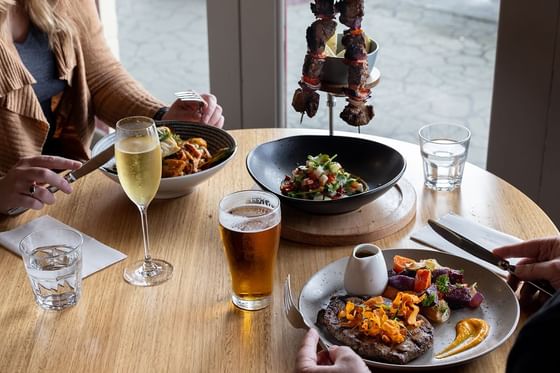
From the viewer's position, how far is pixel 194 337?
1.21m

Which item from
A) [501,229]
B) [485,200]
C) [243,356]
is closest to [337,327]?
[243,356]

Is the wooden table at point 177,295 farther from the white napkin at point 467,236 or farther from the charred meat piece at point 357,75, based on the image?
the charred meat piece at point 357,75

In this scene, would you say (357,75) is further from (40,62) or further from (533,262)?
(40,62)

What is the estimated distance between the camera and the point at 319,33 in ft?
4.99

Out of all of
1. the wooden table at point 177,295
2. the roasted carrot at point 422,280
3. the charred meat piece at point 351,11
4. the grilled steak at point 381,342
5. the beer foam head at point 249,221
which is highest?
the charred meat piece at point 351,11

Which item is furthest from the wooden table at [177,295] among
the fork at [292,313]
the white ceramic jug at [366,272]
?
the white ceramic jug at [366,272]

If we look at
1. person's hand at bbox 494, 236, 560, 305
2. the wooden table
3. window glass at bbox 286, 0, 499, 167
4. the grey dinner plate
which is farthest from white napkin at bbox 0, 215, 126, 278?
window glass at bbox 286, 0, 499, 167

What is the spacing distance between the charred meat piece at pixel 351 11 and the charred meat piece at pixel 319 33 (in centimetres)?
3

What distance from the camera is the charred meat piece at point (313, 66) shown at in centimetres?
154

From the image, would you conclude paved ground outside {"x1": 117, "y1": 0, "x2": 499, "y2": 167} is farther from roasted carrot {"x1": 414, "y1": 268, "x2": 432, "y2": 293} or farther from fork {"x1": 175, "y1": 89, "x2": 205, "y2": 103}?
roasted carrot {"x1": 414, "y1": 268, "x2": 432, "y2": 293}

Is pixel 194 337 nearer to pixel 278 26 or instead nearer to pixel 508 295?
pixel 508 295

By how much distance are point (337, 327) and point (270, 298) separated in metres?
0.17

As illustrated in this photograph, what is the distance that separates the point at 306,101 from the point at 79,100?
0.89 m

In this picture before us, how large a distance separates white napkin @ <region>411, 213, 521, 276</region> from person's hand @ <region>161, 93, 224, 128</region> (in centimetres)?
67
